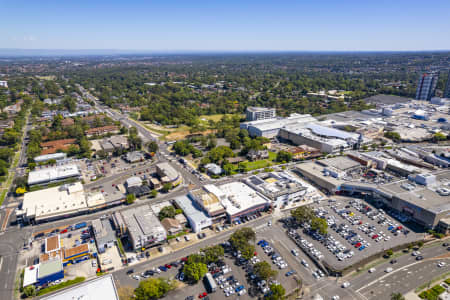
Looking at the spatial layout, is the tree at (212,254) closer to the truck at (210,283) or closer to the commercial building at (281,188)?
the truck at (210,283)

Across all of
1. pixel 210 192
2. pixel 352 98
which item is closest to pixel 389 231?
pixel 210 192

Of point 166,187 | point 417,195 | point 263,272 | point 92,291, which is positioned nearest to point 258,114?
point 166,187

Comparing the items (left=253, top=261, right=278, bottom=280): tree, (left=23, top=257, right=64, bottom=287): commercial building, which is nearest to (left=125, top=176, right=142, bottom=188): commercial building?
(left=23, top=257, right=64, bottom=287): commercial building

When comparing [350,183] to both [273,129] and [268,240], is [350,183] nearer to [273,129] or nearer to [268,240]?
[268,240]

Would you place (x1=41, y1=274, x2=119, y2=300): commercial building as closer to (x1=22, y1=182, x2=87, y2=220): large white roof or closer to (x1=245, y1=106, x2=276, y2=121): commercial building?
(x1=22, y1=182, x2=87, y2=220): large white roof

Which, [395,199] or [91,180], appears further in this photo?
[91,180]

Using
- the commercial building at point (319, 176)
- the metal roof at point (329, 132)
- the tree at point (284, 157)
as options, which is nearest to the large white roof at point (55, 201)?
the commercial building at point (319, 176)

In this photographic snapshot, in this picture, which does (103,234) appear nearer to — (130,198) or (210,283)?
(130,198)

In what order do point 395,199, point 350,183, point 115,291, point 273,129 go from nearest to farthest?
point 115,291 → point 395,199 → point 350,183 → point 273,129
